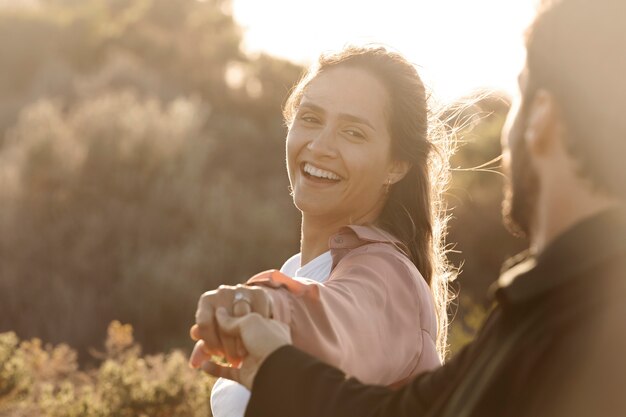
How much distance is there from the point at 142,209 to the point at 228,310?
13.0 meters

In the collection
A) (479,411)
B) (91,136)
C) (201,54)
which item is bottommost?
(479,411)

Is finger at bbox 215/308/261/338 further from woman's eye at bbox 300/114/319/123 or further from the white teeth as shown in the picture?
woman's eye at bbox 300/114/319/123

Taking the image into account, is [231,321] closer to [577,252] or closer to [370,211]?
[577,252]

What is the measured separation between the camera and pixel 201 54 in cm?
2558

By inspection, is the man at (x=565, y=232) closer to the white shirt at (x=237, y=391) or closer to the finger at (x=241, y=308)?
the finger at (x=241, y=308)

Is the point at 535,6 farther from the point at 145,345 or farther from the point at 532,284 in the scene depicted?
the point at 145,345

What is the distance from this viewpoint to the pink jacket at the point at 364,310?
2.33 meters

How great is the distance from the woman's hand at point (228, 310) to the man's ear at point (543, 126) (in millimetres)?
727

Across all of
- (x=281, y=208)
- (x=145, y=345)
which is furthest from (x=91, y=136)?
(x=145, y=345)

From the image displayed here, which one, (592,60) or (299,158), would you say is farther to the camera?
(299,158)

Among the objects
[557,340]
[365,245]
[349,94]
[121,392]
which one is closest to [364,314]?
[365,245]

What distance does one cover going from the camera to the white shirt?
2764 millimetres

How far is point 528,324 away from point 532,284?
0.21 ft

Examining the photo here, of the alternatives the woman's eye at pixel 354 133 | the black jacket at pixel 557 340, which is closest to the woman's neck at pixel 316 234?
the woman's eye at pixel 354 133
